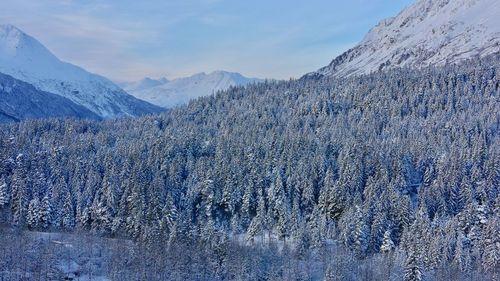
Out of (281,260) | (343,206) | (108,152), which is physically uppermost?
(108,152)

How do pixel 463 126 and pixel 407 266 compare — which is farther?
pixel 463 126

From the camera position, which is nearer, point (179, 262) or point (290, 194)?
point (179, 262)

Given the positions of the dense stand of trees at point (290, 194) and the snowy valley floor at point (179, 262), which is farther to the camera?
the dense stand of trees at point (290, 194)

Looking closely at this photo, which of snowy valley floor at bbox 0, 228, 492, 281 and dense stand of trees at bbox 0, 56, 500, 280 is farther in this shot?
dense stand of trees at bbox 0, 56, 500, 280

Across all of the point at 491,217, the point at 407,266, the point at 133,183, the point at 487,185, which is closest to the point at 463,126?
the point at 487,185

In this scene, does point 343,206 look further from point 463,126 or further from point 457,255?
point 463,126

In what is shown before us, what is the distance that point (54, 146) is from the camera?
188500 mm

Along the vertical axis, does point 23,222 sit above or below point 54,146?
below

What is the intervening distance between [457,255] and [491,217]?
2268cm

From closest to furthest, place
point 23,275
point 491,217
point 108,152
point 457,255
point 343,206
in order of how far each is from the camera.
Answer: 1. point 23,275
2. point 457,255
3. point 491,217
4. point 343,206
5. point 108,152

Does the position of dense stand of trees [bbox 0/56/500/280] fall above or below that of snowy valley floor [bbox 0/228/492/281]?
above

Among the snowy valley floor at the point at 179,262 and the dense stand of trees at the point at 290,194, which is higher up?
the dense stand of trees at the point at 290,194

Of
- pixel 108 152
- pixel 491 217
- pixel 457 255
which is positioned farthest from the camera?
pixel 108 152

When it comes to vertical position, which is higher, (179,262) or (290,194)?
(290,194)
